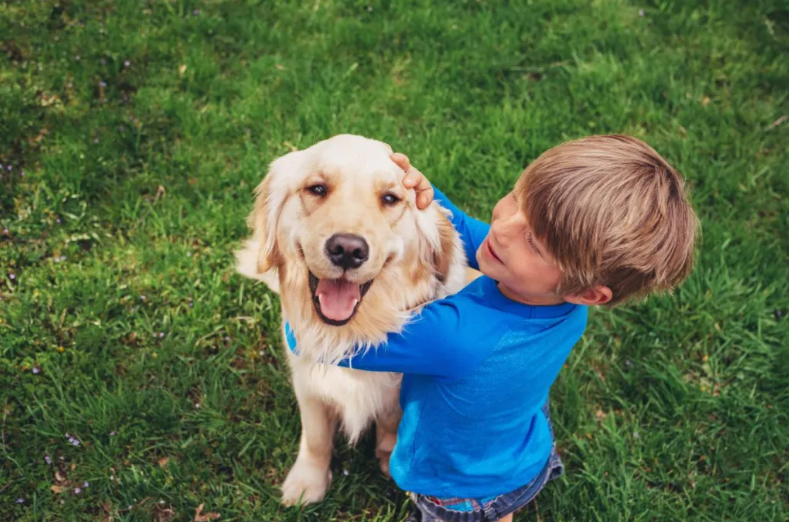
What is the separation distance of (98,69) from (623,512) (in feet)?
11.8

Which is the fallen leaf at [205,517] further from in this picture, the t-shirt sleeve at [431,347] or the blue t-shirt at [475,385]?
the t-shirt sleeve at [431,347]

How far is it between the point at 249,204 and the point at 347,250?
1711 mm

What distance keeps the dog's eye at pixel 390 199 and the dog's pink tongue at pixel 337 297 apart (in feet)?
0.97

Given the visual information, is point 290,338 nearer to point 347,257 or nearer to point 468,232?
point 347,257

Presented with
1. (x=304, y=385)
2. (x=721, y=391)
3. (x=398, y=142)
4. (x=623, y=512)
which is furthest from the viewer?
(x=398, y=142)

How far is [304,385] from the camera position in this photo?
7.74ft

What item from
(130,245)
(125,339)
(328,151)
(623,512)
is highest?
(328,151)

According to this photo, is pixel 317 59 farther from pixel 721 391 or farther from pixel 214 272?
pixel 721 391

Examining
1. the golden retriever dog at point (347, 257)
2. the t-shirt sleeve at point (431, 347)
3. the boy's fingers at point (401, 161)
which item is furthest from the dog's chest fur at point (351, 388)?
the boy's fingers at point (401, 161)

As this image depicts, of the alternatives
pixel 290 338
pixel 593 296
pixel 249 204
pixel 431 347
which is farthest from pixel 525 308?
pixel 249 204

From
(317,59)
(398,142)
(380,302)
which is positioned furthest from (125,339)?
(317,59)

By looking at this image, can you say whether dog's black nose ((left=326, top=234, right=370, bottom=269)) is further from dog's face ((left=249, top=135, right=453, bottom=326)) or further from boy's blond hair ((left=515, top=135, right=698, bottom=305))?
boy's blond hair ((left=515, top=135, right=698, bottom=305))

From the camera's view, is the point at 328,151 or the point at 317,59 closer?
the point at 328,151

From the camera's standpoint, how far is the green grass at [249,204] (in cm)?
266
